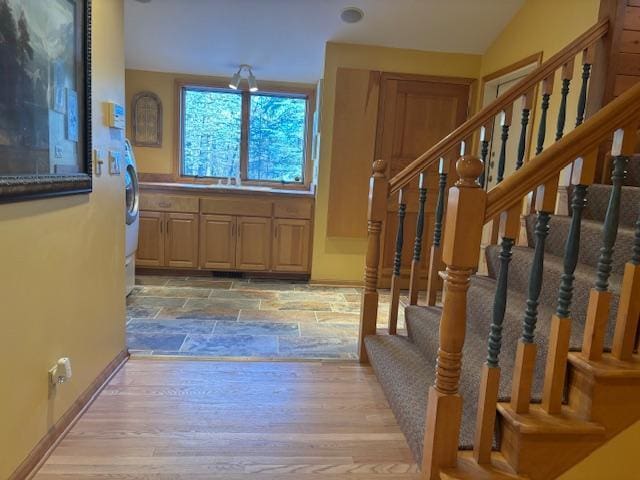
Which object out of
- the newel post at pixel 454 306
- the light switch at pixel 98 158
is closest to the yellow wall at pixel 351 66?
the light switch at pixel 98 158

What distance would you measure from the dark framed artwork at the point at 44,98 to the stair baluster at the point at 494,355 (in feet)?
5.07

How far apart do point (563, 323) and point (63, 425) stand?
195 centimetres

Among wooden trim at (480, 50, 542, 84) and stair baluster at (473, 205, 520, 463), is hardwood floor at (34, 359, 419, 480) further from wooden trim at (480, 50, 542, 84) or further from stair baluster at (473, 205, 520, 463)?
wooden trim at (480, 50, 542, 84)

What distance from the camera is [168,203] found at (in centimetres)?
448

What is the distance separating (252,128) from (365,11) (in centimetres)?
188

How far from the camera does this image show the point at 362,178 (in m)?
4.32

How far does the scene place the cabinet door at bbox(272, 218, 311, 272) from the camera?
4.56 m

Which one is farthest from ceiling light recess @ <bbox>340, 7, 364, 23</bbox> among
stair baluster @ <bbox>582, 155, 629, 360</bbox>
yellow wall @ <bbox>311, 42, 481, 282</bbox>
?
stair baluster @ <bbox>582, 155, 629, 360</bbox>

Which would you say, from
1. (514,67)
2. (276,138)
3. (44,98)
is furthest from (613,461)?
(276,138)

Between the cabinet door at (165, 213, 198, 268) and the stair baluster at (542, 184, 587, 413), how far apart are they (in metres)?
3.69

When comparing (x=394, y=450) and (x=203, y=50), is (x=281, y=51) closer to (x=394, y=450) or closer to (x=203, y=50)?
(x=203, y=50)

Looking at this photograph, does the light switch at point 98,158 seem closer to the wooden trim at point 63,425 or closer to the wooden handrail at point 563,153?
the wooden trim at point 63,425

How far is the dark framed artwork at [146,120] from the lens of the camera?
4.91 metres

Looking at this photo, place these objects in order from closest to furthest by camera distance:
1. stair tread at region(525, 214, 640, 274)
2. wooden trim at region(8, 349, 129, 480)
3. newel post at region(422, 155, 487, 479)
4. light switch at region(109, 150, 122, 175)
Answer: newel post at region(422, 155, 487, 479), wooden trim at region(8, 349, 129, 480), stair tread at region(525, 214, 640, 274), light switch at region(109, 150, 122, 175)
